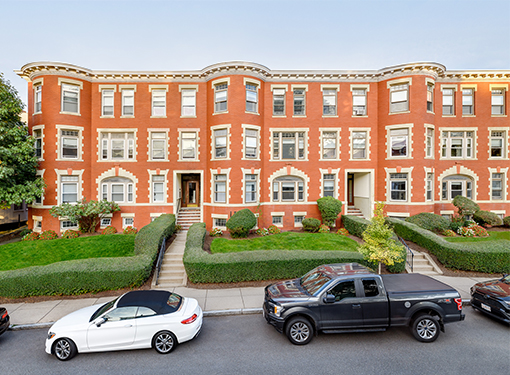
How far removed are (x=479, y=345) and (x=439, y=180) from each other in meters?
17.1

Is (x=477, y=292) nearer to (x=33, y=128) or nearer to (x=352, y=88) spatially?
(x=352, y=88)

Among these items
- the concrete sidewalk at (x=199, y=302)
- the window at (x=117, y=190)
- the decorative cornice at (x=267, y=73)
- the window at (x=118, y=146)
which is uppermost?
the decorative cornice at (x=267, y=73)

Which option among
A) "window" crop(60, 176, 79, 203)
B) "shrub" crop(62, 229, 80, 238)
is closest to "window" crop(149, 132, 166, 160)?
"window" crop(60, 176, 79, 203)

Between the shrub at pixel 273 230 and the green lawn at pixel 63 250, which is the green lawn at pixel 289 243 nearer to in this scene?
the shrub at pixel 273 230

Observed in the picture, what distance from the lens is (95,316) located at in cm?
676

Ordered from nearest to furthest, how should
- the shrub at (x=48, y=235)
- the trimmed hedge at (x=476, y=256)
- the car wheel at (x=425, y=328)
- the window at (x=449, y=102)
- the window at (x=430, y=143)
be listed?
the car wheel at (x=425, y=328), the trimmed hedge at (x=476, y=256), the shrub at (x=48, y=235), the window at (x=430, y=143), the window at (x=449, y=102)

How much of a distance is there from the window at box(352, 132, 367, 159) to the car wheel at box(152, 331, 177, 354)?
18232mm

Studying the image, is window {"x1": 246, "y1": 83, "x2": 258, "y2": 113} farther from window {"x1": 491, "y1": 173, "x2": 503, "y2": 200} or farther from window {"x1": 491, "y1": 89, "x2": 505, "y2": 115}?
window {"x1": 491, "y1": 173, "x2": 503, "y2": 200}

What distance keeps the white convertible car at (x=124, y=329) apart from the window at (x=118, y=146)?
15296mm

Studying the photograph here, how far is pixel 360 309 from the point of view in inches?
275

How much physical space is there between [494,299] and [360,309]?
4.74 metres

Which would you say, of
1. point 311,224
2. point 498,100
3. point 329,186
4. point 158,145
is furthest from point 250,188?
point 498,100

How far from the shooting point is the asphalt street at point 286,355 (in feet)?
19.5

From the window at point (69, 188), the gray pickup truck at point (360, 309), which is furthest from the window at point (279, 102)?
the window at point (69, 188)
